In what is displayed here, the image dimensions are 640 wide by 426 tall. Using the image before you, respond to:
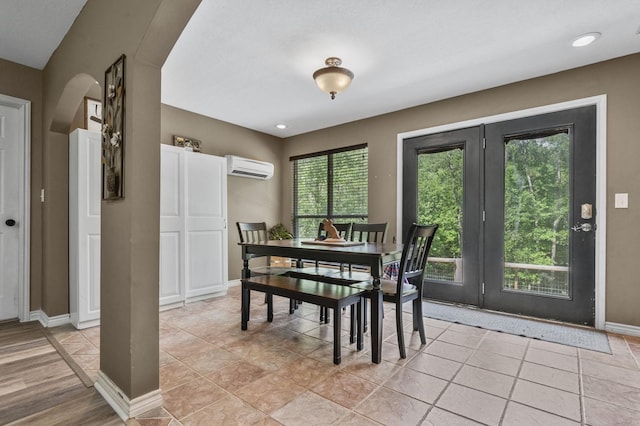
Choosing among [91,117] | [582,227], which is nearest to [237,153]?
[91,117]

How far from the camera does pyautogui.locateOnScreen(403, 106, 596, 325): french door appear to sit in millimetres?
2988

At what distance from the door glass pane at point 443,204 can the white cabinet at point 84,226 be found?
346 cm

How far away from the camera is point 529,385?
192 centimetres

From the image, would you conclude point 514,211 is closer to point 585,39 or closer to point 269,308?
point 585,39

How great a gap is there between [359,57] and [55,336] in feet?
11.5

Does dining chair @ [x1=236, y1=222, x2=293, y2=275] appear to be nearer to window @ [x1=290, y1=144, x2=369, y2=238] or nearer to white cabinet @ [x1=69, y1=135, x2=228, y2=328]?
white cabinet @ [x1=69, y1=135, x2=228, y2=328]

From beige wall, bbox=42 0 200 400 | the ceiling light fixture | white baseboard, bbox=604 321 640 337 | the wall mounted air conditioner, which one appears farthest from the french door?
beige wall, bbox=42 0 200 400

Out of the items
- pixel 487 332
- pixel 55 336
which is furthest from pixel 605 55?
pixel 55 336

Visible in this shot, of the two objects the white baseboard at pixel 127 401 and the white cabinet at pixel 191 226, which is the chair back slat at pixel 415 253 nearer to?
the white baseboard at pixel 127 401

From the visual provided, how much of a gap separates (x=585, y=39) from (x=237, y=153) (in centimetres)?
406

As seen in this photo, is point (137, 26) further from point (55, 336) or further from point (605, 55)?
point (605, 55)

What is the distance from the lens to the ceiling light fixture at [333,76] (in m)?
2.70

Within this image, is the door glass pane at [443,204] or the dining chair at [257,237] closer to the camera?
the dining chair at [257,237]

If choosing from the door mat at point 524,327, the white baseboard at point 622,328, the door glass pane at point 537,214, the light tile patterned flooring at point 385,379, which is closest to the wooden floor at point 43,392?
the light tile patterned flooring at point 385,379
